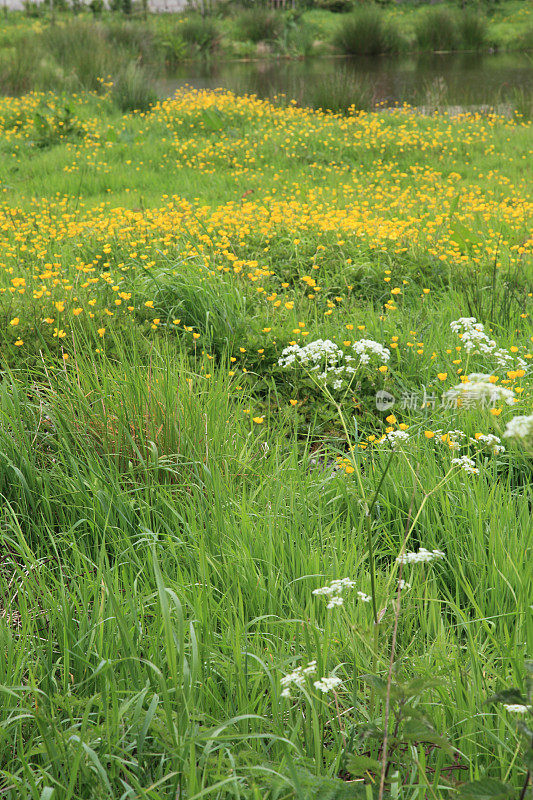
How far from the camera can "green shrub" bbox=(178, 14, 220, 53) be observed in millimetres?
26328

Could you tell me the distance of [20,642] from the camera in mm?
1711

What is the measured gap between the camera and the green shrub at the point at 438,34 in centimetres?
2461

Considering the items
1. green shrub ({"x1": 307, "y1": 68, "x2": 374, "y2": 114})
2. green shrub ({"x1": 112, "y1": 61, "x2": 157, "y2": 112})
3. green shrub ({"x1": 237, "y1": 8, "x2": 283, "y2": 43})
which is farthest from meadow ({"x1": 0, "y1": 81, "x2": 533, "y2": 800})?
green shrub ({"x1": 237, "y1": 8, "x2": 283, "y2": 43})

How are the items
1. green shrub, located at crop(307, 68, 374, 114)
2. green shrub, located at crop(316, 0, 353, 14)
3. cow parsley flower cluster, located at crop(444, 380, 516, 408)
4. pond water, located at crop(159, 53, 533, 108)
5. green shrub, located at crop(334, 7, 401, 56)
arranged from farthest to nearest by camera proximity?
green shrub, located at crop(316, 0, 353, 14), green shrub, located at crop(334, 7, 401, 56), pond water, located at crop(159, 53, 533, 108), green shrub, located at crop(307, 68, 374, 114), cow parsley flower cluster, located at crop(444, 380, 516, 408)

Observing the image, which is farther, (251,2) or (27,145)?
(251,2)

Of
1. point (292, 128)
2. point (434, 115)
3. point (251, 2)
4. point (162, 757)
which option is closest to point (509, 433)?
point (162, 757)

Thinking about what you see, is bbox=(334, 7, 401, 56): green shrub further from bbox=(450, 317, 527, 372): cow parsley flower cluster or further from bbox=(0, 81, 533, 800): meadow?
bbox=(450, 317, 527, 372): cow parsley flower cluster

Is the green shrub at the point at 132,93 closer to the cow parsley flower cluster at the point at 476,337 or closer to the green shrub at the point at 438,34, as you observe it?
the cow parsley flower cluster at the point at 476,337

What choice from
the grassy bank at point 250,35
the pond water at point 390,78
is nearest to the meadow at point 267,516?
the pond water at point 390,78

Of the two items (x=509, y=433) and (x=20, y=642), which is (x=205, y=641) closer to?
(x=20, y=642)

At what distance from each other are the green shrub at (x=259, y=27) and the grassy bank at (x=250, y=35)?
0.12ft

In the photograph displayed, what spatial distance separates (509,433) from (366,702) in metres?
0.88

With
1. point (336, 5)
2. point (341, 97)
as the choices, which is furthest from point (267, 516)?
point (336, 5)

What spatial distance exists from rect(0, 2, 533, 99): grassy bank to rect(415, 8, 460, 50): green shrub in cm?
3
